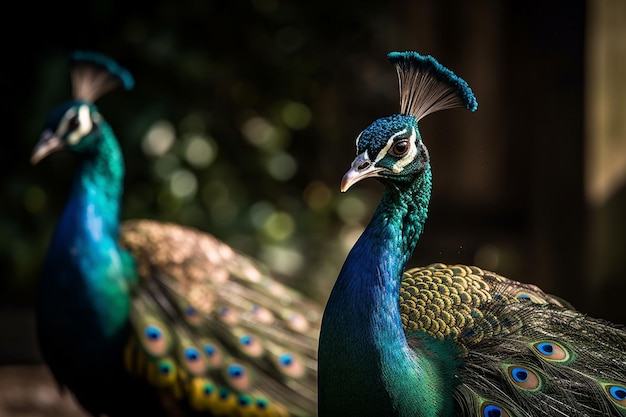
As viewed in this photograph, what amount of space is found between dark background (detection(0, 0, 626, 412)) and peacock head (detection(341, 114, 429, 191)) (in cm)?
247

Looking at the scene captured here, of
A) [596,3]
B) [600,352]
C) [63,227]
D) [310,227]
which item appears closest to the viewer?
[600,352]

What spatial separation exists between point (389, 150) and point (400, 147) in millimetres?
24

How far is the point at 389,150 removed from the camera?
1.57 m

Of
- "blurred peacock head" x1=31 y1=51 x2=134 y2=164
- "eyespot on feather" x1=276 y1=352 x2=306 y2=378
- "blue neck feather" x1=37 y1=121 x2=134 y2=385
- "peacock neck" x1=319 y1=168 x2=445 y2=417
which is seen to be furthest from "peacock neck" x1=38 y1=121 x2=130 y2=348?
"peacock neck" x1=319 y1=168 x2=445 y2=417

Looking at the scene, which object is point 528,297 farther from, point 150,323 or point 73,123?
point 73,123

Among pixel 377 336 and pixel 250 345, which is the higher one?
pixel 377 336

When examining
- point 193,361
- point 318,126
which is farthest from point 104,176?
point 318,126

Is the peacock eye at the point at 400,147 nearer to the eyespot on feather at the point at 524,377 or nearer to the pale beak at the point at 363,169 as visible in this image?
the pale beak at the point at 363,169

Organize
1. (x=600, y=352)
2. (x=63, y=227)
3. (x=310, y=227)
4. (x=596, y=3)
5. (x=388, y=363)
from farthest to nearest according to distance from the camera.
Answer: (x=310, y=227), (x=596, y=3), (x=63, y=227), (x=600, y=352), (x=388, y=363)

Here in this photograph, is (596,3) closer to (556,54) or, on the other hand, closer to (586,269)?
(556,54)

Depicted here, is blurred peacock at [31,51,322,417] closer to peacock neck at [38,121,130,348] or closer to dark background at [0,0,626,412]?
peacock neck at [38,121,130,348]

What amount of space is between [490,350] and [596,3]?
102 inches

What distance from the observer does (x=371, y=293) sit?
1606 mm

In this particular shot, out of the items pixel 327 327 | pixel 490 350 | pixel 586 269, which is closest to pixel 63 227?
pixel 327 327
